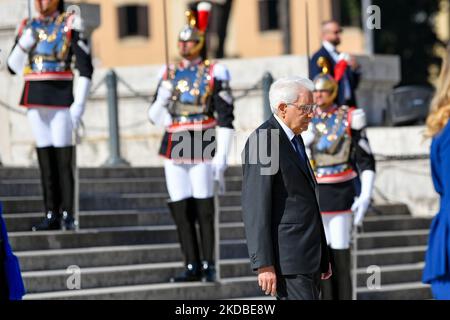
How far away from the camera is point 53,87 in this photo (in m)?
12.8

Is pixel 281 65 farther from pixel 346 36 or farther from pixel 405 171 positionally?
pixel 346 36

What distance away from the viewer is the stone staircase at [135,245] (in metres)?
12.4

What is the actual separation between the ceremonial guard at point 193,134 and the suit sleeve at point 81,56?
2.17ft

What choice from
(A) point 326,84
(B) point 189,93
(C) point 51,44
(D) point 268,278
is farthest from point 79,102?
(D) point 268,278

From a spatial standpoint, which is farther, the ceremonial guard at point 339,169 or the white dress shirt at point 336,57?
the white dress shirt at point 336,57

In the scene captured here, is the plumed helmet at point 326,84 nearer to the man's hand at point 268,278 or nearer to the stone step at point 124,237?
the stone step at point 124,237

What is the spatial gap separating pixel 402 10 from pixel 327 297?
25.0 m

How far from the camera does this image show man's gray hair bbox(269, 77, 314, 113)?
27.8ft

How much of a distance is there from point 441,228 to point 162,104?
15.6 ft

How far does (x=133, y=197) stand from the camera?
14.3 meters

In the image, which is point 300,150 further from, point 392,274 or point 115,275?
point 392,274

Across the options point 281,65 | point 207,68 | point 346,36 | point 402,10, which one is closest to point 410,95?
point 281,65
